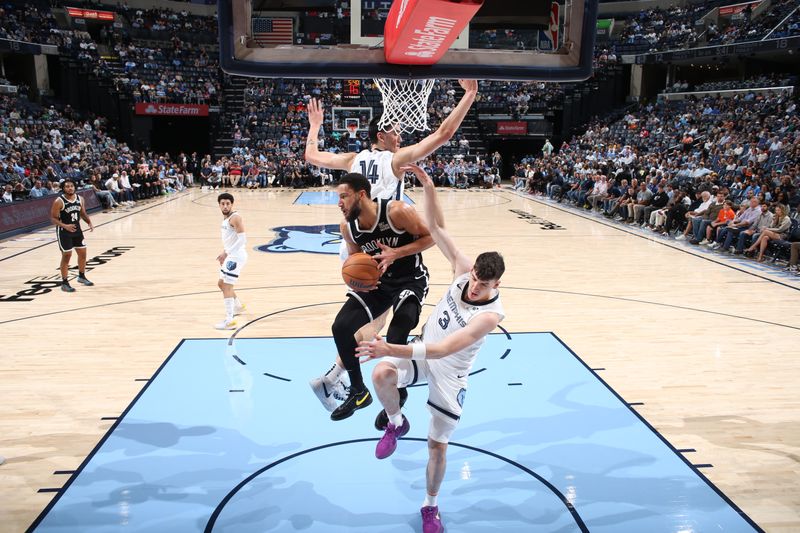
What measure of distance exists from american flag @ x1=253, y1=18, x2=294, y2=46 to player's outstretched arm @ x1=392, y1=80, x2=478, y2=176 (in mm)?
1491

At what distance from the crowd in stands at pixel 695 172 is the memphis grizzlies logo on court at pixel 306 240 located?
6994mm

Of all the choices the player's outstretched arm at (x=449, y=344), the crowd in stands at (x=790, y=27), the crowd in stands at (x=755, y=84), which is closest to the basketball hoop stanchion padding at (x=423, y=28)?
the player's outstretched arm at (x=449, y=344)

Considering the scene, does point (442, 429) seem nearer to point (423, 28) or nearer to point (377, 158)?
point (377, 158)

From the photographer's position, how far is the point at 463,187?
25734mm

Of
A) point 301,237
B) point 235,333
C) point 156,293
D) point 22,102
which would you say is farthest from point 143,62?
point 235,333

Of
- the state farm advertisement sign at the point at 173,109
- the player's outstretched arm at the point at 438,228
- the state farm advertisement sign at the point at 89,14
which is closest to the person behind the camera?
the player's outstretched arm at the point at 438,228

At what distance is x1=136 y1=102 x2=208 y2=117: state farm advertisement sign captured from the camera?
1077 inches

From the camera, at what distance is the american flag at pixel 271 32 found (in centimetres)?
497

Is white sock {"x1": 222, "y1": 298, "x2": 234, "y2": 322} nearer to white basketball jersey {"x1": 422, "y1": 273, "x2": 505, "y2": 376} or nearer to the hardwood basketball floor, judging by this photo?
the hardwood basketball floor

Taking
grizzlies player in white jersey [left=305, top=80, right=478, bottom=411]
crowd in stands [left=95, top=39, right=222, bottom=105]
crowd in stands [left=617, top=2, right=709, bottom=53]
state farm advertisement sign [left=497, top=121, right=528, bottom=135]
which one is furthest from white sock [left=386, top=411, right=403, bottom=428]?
crowd in stands [left=617, top=2, right=709, bottom=53]

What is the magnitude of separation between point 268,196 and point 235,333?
15486 mm

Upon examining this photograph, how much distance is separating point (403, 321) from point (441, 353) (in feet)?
3.15

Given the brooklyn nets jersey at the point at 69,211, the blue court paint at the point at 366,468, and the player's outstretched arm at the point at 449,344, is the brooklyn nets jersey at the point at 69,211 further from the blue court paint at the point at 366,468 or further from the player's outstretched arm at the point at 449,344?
the player's outstretched arm at the point at 449,344

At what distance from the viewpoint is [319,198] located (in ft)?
69.3
